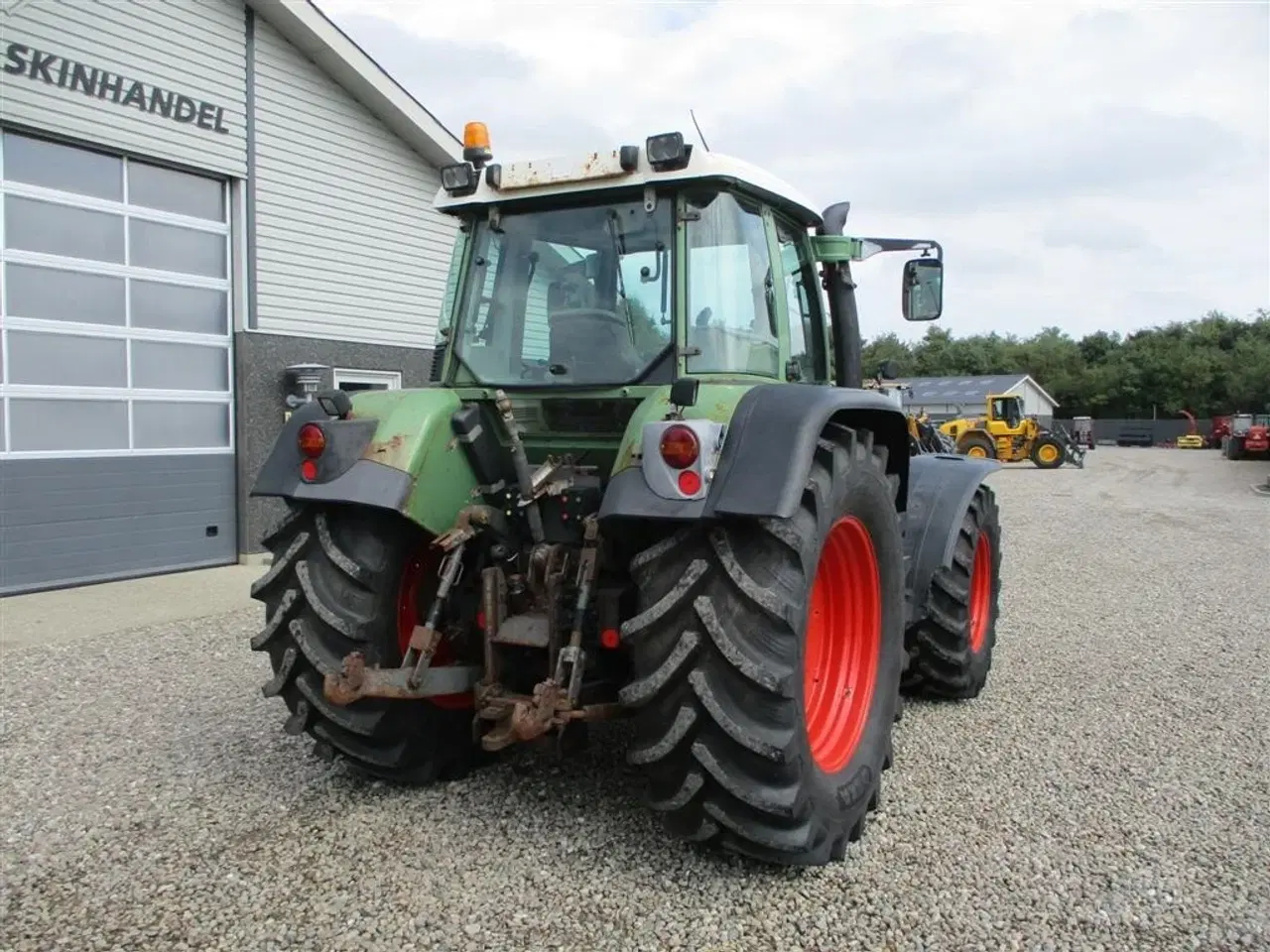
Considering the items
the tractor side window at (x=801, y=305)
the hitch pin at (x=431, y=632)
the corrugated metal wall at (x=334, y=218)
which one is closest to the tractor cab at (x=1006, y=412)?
the corrugated metal wall at (x=334, y=218)

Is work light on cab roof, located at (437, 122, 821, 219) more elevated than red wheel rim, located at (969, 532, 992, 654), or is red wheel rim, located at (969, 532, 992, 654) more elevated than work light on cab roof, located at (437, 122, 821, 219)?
work light on cab roof, located at (437, 122, 821, 219)

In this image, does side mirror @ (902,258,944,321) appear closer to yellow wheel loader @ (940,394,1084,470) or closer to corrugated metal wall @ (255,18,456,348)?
corrugated metal wall @ (255,18,456,348)

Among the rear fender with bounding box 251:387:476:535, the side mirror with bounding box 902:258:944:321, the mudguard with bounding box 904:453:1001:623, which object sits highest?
the side mirror with bounding box 902:258:944:321

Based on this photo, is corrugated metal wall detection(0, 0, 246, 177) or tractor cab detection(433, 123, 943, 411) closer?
tractor cab detection(433, 123, 943, 411)

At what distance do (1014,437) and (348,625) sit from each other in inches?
1119

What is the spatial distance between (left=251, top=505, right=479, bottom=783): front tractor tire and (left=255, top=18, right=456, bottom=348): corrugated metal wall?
22.1ft

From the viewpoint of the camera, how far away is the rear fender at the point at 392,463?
3.47 meters

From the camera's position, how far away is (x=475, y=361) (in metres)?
4.02

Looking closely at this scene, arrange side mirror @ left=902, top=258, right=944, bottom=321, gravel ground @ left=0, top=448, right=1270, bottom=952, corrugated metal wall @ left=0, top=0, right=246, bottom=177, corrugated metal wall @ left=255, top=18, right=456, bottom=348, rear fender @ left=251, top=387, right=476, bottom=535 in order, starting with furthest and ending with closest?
corrugated metal wall @ left=255, top=18, right=456, bottom=348
corrugated metal wall @ left=0, top=0, right=246, bottom=177
side mirror @ left=902, top=258, right=944, bottom=321
rear fender @ left=251, top=387, right=476, bottom=535
gravel ground @ left=0, top=448, right=1270, bottom=952

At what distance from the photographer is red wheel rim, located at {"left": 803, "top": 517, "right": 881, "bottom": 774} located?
362 cm

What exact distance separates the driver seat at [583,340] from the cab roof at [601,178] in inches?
13.9

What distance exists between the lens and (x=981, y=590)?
567 cm

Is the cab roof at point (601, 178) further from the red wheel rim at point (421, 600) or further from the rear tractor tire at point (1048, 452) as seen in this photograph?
the rear tractor tire at point (1048, 452)

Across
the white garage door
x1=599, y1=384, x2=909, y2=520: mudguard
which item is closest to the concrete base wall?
the white garage door
